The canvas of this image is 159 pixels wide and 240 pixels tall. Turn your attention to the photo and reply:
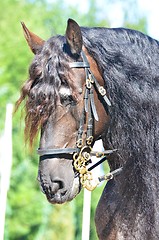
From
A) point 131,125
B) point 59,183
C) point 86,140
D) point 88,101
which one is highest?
point 88,101

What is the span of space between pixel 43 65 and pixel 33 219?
2162 cm

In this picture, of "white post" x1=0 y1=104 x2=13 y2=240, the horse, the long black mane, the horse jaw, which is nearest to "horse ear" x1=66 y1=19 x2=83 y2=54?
the horse

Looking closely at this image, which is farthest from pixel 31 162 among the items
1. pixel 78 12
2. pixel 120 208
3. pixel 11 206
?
pixel 120 208

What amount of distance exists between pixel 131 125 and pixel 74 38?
0.70 meters

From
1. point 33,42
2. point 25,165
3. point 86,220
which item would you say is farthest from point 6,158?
point 25,165

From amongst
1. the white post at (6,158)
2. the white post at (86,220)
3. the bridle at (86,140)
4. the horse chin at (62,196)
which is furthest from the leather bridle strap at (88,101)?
the white post at (6,158)

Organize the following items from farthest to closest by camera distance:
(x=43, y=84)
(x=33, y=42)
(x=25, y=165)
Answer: (x=25, y=165) → (x=33, y=42) → (x=43, y=84)

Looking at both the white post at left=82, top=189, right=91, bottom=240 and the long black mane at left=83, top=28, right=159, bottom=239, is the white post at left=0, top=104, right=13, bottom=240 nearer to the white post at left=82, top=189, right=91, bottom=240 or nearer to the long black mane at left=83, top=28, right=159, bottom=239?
the white post at left=82, top=189, right=91, bottom=240

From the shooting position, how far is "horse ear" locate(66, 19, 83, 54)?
4.74m

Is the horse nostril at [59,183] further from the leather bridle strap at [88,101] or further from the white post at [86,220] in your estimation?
the white post at [86,220]

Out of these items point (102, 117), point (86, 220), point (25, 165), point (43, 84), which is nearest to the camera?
point (43, 84)

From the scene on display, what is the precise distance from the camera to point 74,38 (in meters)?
4.79

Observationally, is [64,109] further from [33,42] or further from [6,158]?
[6,158]

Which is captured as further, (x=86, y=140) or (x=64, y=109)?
(x=86, y=140)
